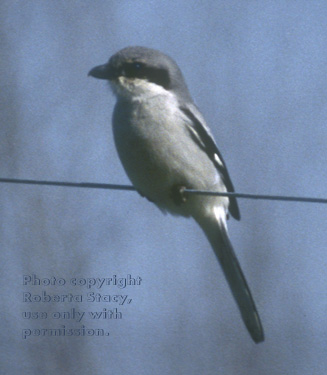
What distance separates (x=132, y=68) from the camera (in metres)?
3.14

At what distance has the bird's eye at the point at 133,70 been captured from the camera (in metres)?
3.13

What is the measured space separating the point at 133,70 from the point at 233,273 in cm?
98

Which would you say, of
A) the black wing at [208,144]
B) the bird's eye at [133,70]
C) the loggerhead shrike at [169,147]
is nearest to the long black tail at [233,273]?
the loggerhead shrike at [169,147]

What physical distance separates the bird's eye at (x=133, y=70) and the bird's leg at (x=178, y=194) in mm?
517

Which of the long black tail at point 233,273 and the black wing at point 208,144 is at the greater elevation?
the black wing at point 208,144

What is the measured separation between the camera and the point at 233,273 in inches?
121

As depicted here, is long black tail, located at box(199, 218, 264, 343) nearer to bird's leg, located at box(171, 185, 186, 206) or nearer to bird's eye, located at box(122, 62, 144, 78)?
bird's leg, located at box(171, 185, 186, 206)

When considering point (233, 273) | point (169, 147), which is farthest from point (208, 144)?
point (233, 273)

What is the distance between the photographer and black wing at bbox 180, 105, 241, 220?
124 inches

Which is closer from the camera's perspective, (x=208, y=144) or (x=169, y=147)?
(x=169, y=147)

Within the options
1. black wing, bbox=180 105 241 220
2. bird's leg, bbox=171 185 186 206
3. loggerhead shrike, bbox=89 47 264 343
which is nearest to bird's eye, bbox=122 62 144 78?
loggerhead shrike, bbox=89 47 264 343

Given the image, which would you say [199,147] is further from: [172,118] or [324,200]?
[324,200]

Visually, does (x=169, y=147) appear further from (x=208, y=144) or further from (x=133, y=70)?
(x=133, y=70)

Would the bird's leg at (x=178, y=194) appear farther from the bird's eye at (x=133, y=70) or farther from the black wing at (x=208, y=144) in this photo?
the bird's eye at (x=133, y=70)
